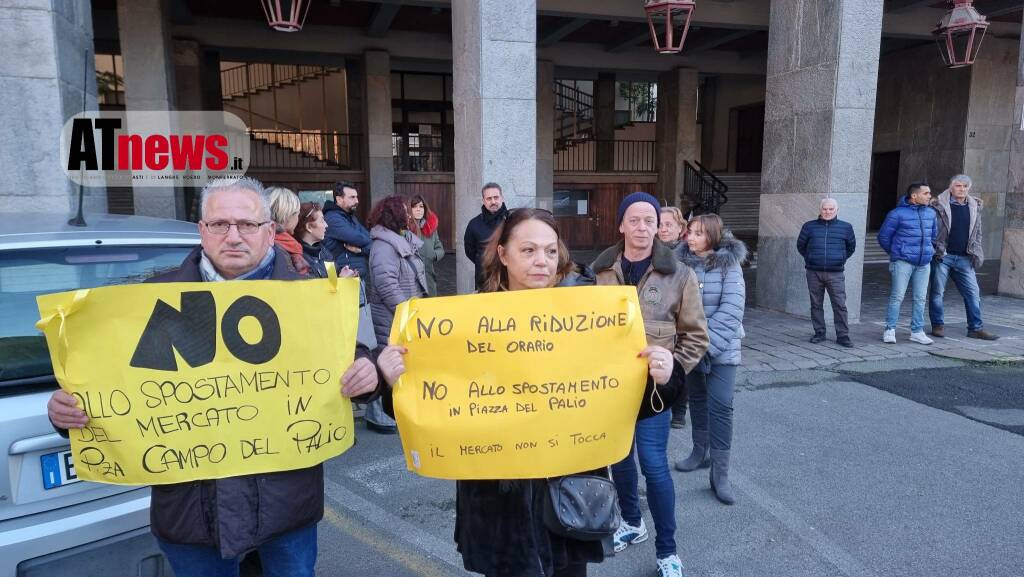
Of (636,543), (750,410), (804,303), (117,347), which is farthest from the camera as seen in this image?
(804,303)

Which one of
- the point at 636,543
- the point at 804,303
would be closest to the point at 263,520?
the point at 636,543

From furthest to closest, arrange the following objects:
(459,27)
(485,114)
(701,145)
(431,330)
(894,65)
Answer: (701,145) < (894,65) < (459,27) < (485,114) < (431,330)

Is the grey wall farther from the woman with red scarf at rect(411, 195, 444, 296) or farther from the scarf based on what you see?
the scarf

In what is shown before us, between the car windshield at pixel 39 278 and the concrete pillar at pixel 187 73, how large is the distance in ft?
44.5

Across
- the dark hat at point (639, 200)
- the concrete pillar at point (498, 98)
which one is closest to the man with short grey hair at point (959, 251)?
the concrete pillar at point (498, 98)

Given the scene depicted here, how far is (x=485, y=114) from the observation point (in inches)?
282

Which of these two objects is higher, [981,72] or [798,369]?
[981,72]

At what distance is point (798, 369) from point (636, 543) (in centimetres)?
383

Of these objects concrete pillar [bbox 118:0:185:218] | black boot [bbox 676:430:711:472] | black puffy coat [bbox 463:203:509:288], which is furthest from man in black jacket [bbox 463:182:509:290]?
concrete pillar [bbox 118:0:185:218]

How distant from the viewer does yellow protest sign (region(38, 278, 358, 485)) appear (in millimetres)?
1762

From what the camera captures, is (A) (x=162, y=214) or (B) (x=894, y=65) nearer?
(A) (x=162, y=214)

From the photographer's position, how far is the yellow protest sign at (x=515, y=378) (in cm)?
191

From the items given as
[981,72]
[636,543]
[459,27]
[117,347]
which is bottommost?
[636,543]

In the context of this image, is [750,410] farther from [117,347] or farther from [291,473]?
[117,347]
